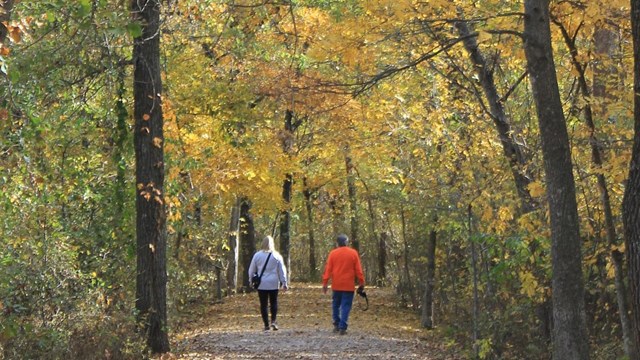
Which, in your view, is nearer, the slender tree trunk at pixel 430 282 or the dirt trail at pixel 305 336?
the dirt trail at pixel 305 336

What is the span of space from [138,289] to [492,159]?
603cm

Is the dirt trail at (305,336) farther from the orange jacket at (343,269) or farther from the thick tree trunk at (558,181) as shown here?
the thick tree trunk at (558,181)

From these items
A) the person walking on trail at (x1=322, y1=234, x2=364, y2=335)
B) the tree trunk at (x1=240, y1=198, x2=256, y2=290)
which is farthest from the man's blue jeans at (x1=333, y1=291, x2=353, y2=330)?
the tree trunk at (x1=240, y1=198, x2=256, y2=290)

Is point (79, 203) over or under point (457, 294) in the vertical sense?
over

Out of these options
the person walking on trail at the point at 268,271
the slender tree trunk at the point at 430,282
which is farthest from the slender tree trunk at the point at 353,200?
the person walking on trail at the point at 268,271

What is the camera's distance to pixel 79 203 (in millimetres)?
14906

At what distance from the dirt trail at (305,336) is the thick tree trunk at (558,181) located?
19.2ft

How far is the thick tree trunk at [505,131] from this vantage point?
12508mm

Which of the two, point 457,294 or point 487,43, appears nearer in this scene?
point 487,43

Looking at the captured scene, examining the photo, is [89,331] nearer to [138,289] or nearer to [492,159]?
[138,289]

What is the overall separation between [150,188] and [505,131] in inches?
210

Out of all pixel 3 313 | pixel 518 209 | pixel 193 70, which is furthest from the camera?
pixel 193 70

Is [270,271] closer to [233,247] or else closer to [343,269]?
[343,269]

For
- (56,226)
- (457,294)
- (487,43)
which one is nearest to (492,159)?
(487,43)
